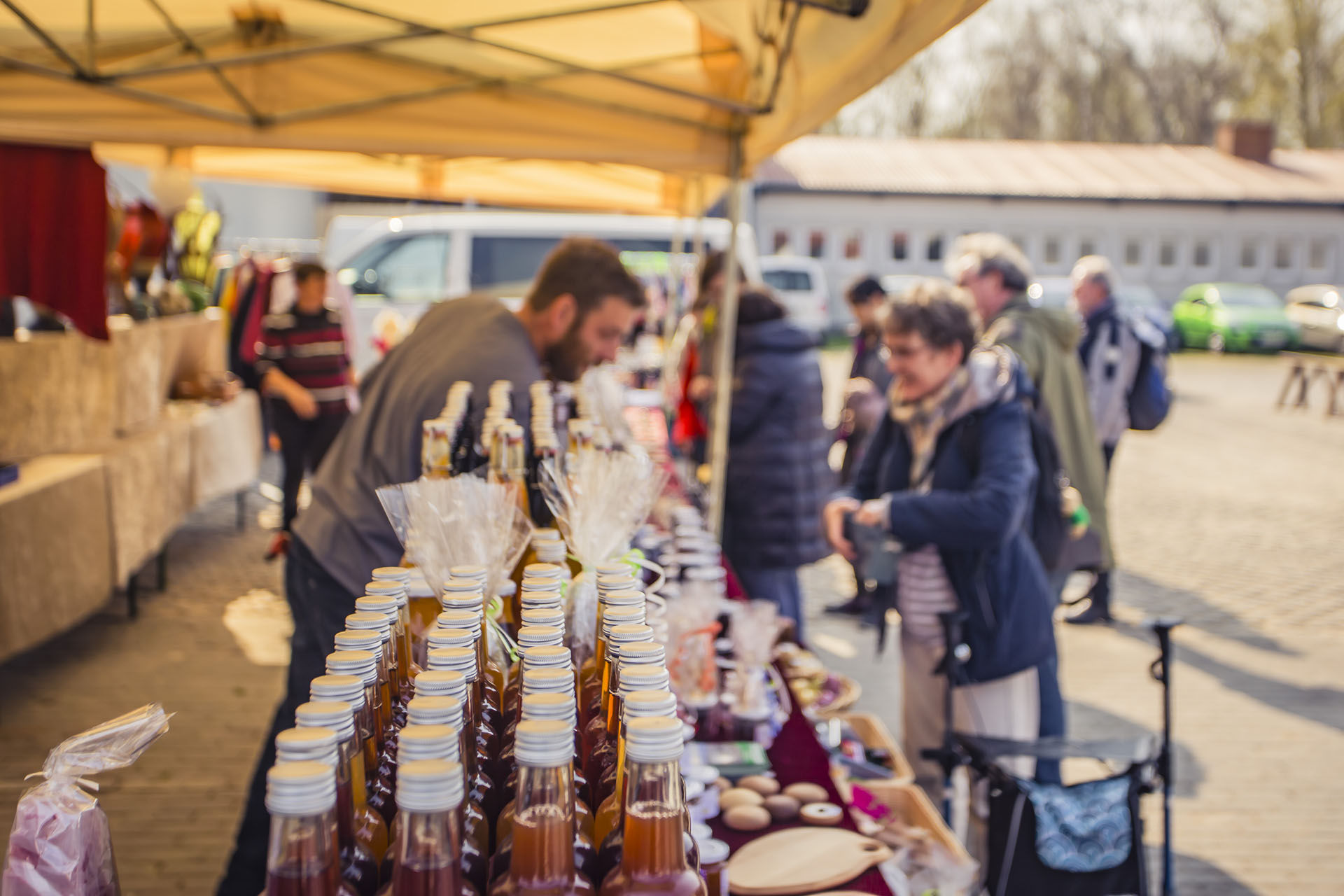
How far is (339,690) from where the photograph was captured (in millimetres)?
967

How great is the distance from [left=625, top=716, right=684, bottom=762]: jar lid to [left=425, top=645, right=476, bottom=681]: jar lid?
8.5 inches

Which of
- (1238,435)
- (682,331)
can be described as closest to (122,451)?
(682,331)

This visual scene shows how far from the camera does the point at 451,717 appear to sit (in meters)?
0.93

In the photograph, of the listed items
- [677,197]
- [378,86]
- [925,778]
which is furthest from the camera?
[677,197]

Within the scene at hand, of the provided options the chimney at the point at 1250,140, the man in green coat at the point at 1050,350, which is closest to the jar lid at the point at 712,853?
the man in green coat at the point at 1050,350

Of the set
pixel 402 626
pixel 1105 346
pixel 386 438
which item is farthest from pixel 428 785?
pixel 1105 346

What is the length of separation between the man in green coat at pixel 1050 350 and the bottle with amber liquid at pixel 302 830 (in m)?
3.75

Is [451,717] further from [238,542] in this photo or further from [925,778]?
[238,542]

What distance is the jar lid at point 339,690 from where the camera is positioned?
97 centimetres

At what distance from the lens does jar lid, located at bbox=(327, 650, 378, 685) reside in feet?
3.33

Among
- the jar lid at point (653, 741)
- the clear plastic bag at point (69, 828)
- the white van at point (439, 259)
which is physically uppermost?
the white van at point (439, 259)

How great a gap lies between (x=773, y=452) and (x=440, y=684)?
12.1ft

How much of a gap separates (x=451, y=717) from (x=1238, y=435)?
14697 mm

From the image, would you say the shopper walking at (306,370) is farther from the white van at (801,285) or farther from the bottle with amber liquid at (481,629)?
the white van at (801,285)
